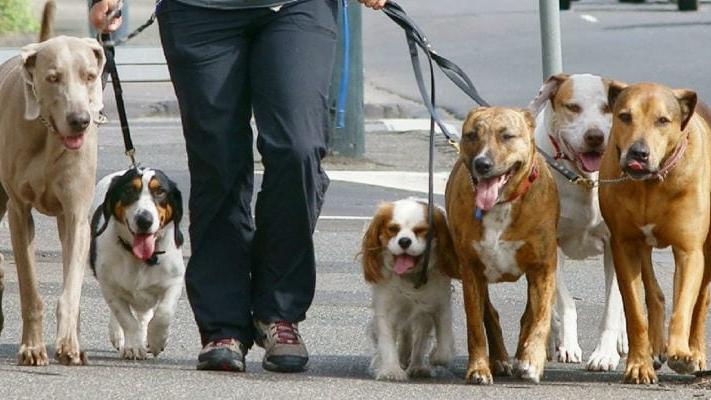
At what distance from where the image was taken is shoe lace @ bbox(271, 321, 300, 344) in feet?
23.2

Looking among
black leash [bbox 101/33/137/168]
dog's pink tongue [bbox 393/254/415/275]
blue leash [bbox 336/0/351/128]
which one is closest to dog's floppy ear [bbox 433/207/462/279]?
dog's pink tongue [bbox 393/254/415/275]

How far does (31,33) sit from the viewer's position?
23.0 metres

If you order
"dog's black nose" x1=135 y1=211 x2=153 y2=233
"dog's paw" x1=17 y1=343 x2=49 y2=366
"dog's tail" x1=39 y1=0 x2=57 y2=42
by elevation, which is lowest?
"dog's paw" x1=17 y1=343 x2=49 y2=366

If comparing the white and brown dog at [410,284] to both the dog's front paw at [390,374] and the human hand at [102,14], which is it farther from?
the human hand at [102,14]

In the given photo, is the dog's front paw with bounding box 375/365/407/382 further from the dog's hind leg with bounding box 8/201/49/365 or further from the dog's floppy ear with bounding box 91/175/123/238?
the dog's floppy ear with bounding box 91/175/123/238

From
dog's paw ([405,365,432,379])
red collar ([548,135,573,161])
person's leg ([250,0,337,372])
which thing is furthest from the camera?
red collar ([548,135,573,161])

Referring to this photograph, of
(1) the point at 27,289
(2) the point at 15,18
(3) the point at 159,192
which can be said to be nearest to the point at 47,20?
(3) the point at 159,192

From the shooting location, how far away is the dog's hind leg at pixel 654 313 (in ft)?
23.2

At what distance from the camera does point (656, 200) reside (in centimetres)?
676

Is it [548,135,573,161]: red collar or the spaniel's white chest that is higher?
[548,135,573,161]: red collar

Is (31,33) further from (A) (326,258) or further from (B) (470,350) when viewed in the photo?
(B) (470,350)

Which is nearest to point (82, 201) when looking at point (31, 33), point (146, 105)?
point (146, 105)

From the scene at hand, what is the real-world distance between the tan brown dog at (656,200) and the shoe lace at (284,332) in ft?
4.23

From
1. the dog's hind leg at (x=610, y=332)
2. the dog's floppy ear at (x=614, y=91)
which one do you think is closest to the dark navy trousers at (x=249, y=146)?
the dog's floppy ear at (x=614, y=91)
